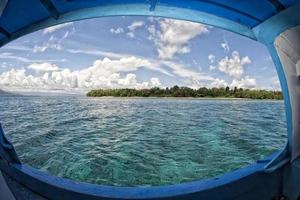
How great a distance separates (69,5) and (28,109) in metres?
15.7

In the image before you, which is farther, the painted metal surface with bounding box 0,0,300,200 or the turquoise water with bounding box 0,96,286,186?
the turquoise water with bounding box 0,96,286,186

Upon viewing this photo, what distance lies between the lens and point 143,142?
28.1 ft

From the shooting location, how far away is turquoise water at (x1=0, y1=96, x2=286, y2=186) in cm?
575

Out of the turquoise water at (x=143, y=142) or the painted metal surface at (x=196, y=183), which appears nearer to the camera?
the painted metal surface at (x=196, y=183)

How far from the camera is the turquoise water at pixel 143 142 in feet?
18.9

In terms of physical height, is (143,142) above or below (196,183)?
below

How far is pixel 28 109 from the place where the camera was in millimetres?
15500

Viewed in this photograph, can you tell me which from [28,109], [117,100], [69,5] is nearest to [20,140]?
[28,109]

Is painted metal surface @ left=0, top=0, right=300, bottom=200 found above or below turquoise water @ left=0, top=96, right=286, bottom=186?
above

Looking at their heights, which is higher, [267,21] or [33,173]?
[267,21]

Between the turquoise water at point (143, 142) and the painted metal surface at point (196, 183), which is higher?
the painted metal surface at point (196, 183)

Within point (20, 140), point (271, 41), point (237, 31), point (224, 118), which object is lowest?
point (20, 140)

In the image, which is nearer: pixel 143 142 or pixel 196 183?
pixel 196 183

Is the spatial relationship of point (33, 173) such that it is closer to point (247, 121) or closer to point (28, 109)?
point (247, 121)
